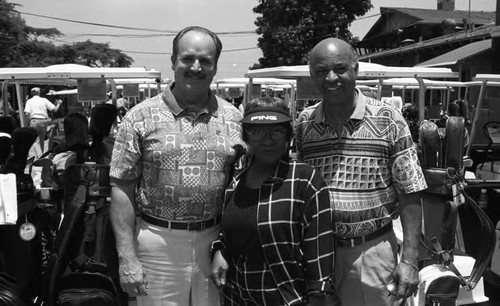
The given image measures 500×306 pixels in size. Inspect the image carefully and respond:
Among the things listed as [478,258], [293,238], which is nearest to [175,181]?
→ [293,238]

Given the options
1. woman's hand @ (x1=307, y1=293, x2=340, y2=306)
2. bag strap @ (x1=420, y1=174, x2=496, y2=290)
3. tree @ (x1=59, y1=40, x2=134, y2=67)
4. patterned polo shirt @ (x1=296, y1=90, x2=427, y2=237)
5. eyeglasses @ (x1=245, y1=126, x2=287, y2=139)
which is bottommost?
bag strap @ (x1=420, y1=174, x2=496, y2=290)

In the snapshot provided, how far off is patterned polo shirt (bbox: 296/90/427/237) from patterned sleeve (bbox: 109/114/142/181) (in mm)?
847

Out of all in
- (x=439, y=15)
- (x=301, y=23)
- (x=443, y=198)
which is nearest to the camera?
(x=443, y=198)

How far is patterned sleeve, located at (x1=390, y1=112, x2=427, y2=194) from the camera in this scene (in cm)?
247

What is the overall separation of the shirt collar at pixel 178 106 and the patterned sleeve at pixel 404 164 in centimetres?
84

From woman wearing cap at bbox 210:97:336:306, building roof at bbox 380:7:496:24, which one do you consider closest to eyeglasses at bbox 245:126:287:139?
woman wearing cap at bbox 210:97:336:306

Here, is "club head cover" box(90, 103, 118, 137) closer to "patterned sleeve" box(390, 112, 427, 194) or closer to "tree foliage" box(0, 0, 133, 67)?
"patterned sleeve" box(390, 112, 427, 194)

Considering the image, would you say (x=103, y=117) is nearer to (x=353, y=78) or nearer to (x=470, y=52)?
(x=353, y=78)

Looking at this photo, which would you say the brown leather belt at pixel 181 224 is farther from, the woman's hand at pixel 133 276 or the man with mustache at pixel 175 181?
the woman's hand at pixel 133 276

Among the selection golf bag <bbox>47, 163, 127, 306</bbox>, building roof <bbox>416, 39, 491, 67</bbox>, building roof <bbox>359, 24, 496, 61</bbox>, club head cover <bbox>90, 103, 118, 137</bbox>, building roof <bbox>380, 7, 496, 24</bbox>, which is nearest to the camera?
golf bag <bbox>47, 163, 127, 306</bbox>

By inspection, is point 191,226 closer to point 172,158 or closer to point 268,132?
point 172,158

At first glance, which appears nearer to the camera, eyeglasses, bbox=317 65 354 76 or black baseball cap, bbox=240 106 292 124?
black baseball cap, bbox=240 106 292 124

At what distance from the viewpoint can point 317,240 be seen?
7.57ft

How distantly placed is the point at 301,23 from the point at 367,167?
2519cm
